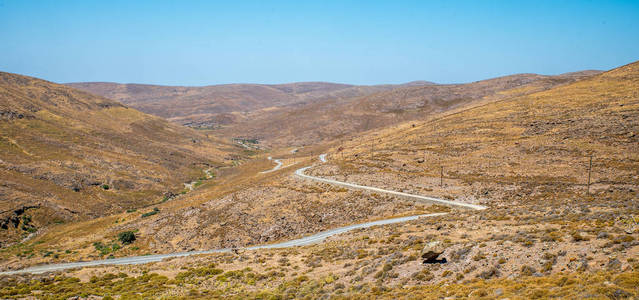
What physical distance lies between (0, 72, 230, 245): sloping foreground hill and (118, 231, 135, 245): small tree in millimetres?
18460

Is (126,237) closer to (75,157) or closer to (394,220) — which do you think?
(394,220)

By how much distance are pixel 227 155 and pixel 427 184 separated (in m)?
97.0

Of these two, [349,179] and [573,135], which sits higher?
[573,135]

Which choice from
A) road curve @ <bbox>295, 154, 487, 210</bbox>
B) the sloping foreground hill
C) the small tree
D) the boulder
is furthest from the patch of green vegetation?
the boulder

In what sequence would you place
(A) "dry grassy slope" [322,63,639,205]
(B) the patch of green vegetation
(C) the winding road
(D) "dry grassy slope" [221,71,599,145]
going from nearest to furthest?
(C) the winding road, (B) the patch of green vegetation, (A) "dry grassy slope" [322,63,639,205], (D) "dry grassy slope" [221,71,599,145]

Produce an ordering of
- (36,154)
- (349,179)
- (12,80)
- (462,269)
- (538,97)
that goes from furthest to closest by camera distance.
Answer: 1. (12,80)
2. (538,97)
3. (36,154)
4. (349,179)
5. (462,269)

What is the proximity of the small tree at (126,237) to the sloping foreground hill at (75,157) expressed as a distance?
1846 cm

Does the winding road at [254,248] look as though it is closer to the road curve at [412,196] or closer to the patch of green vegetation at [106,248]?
the road curve at [412,196]

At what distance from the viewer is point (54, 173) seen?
70.1 metres

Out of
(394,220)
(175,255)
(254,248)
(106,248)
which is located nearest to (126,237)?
(106,248)

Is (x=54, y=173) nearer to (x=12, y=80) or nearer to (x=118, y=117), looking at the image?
(x=118, y=117)

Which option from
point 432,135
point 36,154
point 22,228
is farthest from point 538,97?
point 36,154

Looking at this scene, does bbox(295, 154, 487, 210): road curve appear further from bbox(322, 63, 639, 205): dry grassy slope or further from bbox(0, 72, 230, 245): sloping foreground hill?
bbox(0, 72, 230, 245): sloping foreground hill

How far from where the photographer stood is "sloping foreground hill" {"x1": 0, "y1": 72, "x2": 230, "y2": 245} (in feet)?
192
